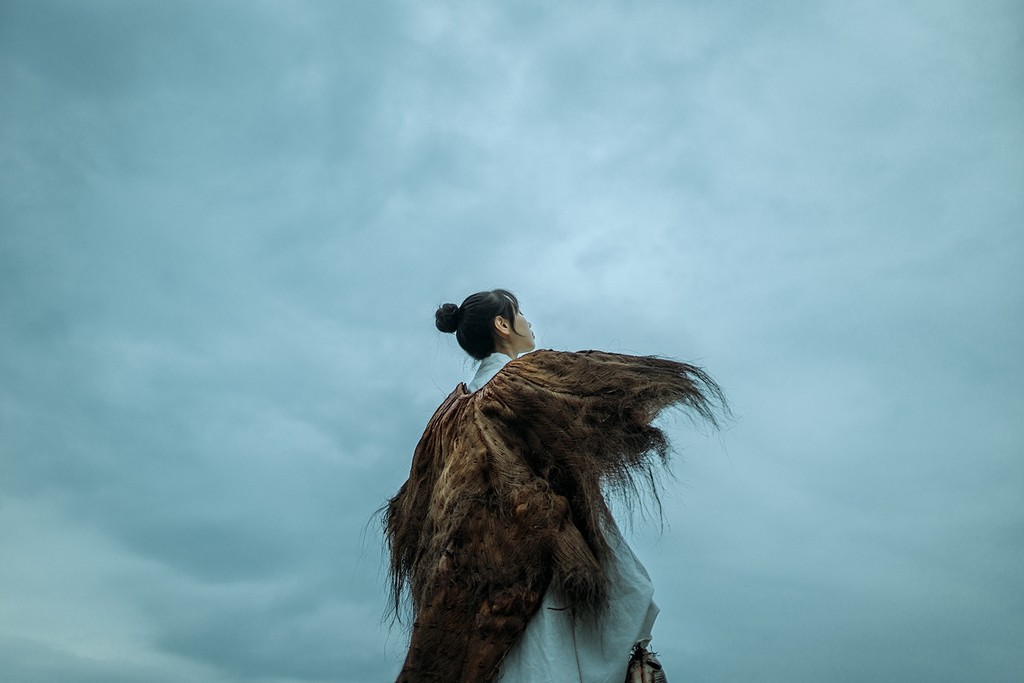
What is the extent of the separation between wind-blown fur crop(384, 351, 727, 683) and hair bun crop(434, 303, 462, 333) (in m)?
0.52

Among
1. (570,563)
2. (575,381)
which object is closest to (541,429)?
(575,381)

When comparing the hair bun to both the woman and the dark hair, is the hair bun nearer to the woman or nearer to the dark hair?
the dark hair

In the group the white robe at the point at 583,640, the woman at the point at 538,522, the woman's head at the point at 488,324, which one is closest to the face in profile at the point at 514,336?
the woman's head at the point at 488,324

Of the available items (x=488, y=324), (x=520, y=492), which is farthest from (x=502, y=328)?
(x=520, y=492)

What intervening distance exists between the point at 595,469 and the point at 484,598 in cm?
59

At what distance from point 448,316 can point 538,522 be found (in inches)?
48.8

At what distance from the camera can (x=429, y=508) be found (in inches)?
133

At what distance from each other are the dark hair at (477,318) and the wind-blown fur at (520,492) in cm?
41

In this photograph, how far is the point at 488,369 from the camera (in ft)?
12.2

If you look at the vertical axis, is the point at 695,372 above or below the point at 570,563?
above

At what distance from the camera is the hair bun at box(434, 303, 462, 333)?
3950 millimetres

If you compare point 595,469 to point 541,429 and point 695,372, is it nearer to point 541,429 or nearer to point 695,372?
point 541,429

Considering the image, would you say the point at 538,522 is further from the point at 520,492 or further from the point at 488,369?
the point at 488,369

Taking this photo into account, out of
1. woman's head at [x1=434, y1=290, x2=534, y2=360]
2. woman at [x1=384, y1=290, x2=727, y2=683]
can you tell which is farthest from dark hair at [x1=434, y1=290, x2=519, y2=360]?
woman at [x1=384, y1=290, x2=727, y2=683]
